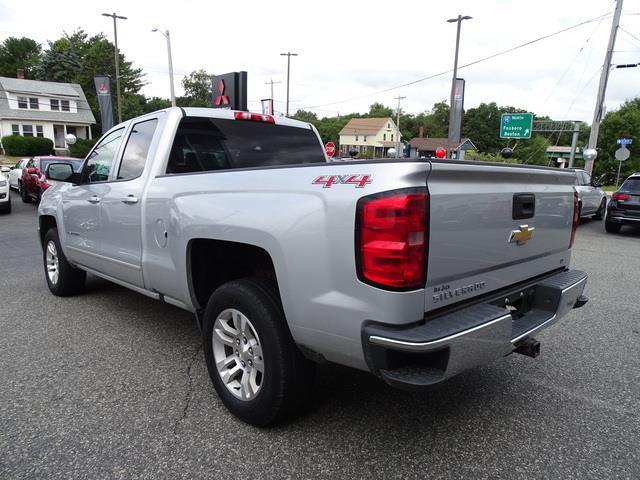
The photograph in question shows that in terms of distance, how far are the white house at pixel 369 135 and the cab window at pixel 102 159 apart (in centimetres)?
8679

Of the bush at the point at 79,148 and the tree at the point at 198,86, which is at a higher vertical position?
the tree at the point at 198,86

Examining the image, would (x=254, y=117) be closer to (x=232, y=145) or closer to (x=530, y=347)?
(x=232, y=145)

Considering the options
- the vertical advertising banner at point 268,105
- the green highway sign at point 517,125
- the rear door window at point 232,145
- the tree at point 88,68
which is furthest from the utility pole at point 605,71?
the tree at point 88,68

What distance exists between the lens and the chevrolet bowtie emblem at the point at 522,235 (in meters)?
2.62

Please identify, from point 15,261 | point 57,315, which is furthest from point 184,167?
point 15,261

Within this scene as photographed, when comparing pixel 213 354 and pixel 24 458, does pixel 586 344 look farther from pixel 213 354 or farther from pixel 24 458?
pixel 24 458

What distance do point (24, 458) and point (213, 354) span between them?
1.09 metres

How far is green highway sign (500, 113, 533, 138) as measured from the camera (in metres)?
27.9

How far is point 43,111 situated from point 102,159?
50.6 metres

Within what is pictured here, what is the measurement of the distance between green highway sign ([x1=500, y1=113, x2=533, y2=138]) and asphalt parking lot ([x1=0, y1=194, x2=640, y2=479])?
26.3 meters

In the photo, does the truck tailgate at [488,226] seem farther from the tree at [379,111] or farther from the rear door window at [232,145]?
the tree at [379,111]

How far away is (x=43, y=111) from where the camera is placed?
4659 centimetres

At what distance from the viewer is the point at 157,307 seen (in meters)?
4.95

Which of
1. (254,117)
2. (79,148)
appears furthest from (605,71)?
(79,148)
